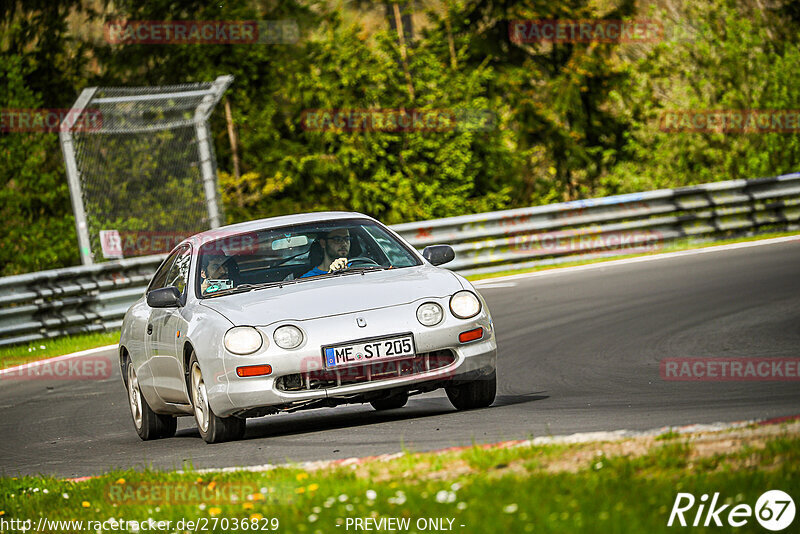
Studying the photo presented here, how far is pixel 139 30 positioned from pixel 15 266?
8456 millimetres

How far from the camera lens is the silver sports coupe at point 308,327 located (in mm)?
7418

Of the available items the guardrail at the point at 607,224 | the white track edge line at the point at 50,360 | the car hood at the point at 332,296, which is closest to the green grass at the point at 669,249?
the guardrail at the point at 607,224

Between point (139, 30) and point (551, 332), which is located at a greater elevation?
point (139, 30)

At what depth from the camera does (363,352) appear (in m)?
7.39

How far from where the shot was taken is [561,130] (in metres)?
31.0

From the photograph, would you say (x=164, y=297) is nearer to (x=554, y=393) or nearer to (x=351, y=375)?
(x=351, y=375)

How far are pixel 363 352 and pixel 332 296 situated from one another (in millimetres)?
479

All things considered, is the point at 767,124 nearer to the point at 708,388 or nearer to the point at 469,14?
the point at 469,14

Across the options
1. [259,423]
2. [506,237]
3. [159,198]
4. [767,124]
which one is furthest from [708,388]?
[767,124]

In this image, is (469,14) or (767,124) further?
(469,14)
